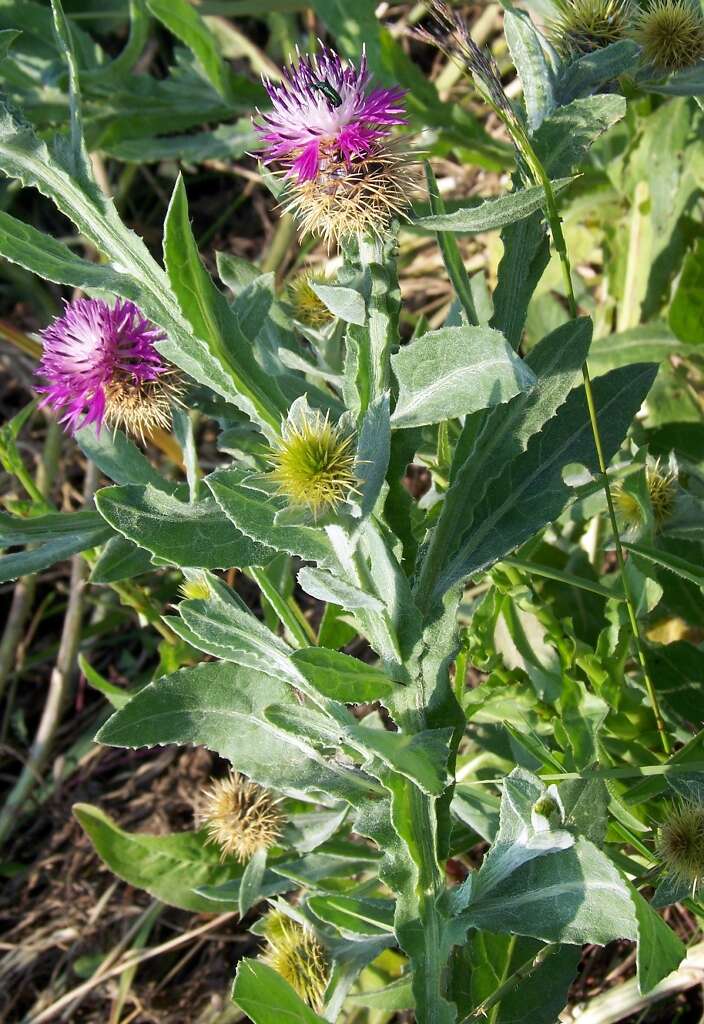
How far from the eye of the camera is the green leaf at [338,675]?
63.1 inches

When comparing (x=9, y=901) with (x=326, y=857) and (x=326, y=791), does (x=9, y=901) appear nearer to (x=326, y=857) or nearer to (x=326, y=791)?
(x=326, y=857)

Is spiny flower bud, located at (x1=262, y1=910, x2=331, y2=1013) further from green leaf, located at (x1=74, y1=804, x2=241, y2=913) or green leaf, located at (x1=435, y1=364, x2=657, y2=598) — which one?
green leaf, located at (x1=435, y1=364, x2=657, y2=598)

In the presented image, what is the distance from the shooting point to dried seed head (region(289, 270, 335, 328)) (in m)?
2.01

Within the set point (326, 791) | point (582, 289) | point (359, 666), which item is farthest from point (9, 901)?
point (582, 289)

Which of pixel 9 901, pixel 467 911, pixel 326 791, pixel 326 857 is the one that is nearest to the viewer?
pixel 467 911

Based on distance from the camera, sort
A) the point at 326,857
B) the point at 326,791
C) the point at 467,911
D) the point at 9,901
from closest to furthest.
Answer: the point at 467,911
the point at 326,791
the point at 326,857
the point at 9,901

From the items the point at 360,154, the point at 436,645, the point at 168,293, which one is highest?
Result: the point at 360,154

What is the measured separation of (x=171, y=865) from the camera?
8.07ft

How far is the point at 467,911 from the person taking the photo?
1.75 m

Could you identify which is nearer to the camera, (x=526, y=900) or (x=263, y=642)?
(x=526, y=900)

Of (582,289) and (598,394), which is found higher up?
(598,394)

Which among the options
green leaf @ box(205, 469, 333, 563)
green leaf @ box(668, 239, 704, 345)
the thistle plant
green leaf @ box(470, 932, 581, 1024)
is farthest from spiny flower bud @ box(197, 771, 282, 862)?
green leaf @ box(668, 239, 704, 345)

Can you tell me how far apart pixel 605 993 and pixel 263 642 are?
1.11 meters

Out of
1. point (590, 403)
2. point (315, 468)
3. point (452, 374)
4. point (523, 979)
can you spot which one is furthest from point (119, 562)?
point (523, 979)
